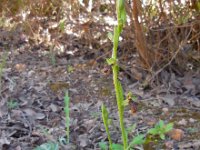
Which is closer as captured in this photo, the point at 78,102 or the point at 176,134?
the point at 176,134

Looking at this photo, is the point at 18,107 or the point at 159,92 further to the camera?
the point at 159,92

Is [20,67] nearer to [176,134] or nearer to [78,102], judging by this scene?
[78,102]

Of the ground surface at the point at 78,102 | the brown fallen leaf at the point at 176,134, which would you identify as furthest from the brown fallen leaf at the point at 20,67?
the brown fallen leaf at the point at 176,134

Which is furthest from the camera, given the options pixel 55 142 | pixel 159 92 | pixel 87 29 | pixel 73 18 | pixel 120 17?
pixel 73 18

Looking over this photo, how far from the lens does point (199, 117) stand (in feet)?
7.89

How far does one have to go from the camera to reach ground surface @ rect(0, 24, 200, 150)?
7.11ft

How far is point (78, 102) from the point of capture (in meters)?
2.63

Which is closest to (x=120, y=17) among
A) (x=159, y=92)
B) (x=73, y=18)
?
(x=159, y=92)

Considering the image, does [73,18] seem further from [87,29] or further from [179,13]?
[179,13]

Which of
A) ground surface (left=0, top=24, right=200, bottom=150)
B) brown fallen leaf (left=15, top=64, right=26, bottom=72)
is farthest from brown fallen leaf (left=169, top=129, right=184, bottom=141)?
brown fallen leaf (left=15, top=64, right=26, bottom=72)

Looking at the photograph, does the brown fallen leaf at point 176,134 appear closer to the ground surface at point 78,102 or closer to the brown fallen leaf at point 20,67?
the ground surface at point 78,102

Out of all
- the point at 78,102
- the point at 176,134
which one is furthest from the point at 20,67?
the point at 176,134

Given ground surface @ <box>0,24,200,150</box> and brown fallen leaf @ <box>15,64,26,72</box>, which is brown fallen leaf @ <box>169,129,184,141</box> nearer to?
ground surface @ <box>0,24,200,150</box>

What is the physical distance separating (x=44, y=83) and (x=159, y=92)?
704 millimetres
